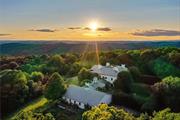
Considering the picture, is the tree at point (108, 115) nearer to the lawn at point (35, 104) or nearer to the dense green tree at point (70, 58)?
the lawn at point (35, 104)

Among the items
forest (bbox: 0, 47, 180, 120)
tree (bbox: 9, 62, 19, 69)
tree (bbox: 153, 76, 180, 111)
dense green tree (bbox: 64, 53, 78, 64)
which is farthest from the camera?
dense green tree (bbox: 64, 53, 78, 64)

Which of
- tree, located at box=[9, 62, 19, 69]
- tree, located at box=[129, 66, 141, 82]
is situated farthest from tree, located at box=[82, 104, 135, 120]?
tree, located at box=[9, 62, 19, 69]

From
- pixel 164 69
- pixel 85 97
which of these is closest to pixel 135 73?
pixel 164 69

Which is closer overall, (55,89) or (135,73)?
(55,89)

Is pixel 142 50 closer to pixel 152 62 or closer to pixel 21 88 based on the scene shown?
pixel 152 62

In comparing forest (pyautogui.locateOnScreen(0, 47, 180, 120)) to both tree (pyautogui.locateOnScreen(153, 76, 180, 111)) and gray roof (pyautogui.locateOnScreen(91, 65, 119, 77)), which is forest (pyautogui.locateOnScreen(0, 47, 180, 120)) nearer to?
tree (pyautogui.locateOnScreen(153, 76, 180, 111))

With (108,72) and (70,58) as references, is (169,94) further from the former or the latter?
(70,58)

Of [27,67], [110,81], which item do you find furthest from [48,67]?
[110,81]
